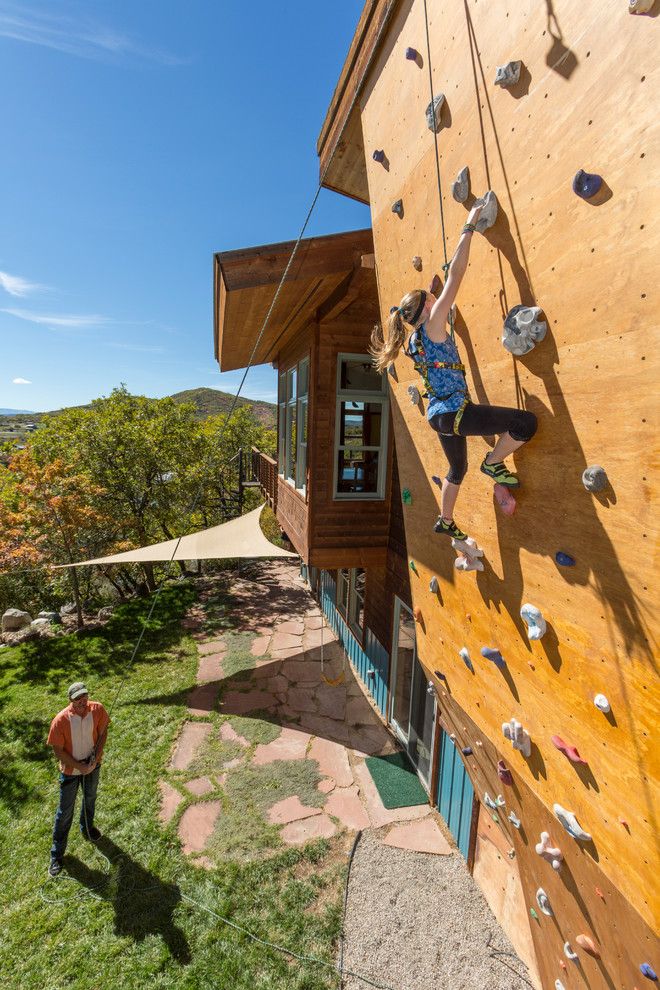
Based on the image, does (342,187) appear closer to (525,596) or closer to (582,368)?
(582,368)

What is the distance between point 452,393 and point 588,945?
2091 millimetres

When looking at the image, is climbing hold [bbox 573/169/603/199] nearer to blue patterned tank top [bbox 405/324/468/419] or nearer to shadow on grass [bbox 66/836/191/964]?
blue patterned tank top [bbox 405/324/468/419]

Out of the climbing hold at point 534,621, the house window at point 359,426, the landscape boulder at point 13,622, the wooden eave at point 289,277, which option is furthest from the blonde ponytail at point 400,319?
the landscape boulder at point 13,622

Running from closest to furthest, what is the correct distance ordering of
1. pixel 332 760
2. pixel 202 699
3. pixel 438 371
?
pixel 438 371 < pixel 332 760 < pixel 202 699

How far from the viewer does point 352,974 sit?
3402 millimetres

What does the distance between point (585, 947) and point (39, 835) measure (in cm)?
531

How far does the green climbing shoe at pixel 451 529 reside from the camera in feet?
6.88

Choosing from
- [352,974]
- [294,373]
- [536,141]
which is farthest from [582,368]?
[294,373]

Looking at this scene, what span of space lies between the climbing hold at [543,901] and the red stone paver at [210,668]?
6.50 meters

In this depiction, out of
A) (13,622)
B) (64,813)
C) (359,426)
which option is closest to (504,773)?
(64,813)

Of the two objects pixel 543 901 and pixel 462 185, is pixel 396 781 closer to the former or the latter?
pixel 543 901

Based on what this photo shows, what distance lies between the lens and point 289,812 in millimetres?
4836

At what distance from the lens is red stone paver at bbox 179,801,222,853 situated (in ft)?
14.6

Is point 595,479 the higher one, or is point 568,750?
point 595,479
